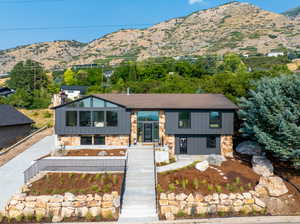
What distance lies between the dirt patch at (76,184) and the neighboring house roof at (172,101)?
6567mm

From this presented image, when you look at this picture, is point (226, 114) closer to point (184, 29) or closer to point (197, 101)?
point (197, 101)

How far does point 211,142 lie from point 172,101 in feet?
16.2

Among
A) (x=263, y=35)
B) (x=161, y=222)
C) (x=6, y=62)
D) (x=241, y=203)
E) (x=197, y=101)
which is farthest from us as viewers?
(x=6, y=62)

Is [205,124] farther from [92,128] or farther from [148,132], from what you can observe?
[92,128]

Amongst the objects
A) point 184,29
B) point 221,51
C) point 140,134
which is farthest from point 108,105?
point 184,29

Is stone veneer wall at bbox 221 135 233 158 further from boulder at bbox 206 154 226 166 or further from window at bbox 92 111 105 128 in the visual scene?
window at bbox 92 111 105 128

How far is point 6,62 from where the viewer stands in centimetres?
12738

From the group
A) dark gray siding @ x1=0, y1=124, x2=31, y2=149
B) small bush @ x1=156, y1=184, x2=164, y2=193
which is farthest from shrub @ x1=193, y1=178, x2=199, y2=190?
dark gray siding @ x1=0, y1=124, x2=31, y2=149

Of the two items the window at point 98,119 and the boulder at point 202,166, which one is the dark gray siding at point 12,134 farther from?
the boulder at point 202,166

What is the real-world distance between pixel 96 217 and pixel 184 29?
134 metres

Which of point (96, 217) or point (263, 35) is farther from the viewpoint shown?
point (263, 35)

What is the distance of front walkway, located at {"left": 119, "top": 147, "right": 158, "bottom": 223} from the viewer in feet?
36.7

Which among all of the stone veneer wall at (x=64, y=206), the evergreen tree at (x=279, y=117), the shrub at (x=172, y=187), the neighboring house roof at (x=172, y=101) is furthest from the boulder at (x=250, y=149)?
the stone veneer wall at (x=64, y=206)

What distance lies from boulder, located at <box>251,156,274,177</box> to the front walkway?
23.2 feet
